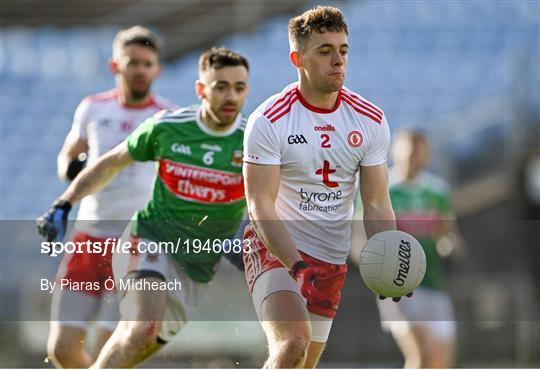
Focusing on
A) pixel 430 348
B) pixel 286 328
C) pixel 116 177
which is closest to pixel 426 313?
pixel 430 348

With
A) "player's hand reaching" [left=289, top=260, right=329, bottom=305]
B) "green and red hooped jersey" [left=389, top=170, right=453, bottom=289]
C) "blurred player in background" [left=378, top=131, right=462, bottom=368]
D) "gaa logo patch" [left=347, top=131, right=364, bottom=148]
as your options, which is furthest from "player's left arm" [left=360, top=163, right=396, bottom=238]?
"green and red hooped jersey" [left=389, top=170, right=453, bottom=289]

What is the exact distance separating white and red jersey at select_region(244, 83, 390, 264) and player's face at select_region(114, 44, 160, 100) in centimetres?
187

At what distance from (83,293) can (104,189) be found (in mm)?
664

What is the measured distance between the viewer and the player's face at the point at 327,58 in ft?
16.6

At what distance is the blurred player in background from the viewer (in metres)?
8.62

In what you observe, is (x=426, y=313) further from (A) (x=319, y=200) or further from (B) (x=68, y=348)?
(A) (x=319, y=200)

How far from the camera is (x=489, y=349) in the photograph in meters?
11.8

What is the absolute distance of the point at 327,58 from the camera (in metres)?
5.05

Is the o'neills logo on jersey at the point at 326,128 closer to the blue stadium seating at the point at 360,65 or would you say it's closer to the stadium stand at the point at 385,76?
the stadium stand at the point at 385,76

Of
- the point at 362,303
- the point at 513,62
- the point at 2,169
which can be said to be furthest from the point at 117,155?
the point at 513,62

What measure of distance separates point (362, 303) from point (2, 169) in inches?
→ 187

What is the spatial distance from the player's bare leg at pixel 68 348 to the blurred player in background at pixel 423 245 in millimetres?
2734

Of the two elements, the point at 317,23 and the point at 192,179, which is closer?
the point at 317,23

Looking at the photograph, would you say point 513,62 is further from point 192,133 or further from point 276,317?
point 276,317
